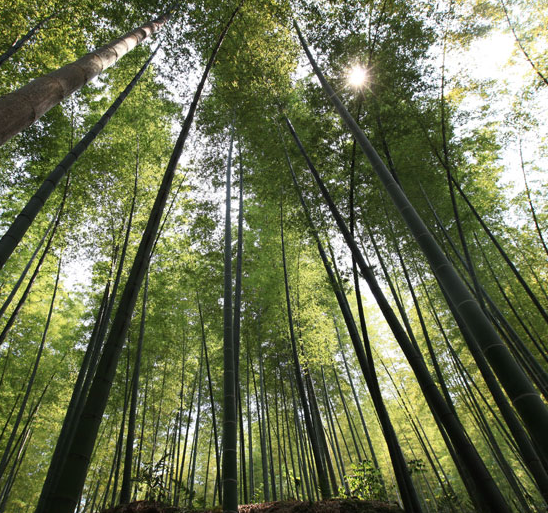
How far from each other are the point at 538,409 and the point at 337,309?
333 inches

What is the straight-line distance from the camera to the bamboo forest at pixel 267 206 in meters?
2.27

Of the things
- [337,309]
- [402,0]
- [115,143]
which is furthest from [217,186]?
[337,309]

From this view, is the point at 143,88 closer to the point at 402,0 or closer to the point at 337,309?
the point at 402,0

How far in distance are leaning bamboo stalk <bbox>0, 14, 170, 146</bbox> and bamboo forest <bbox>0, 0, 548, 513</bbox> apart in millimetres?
11

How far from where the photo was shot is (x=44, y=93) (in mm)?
1362

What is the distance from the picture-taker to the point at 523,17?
4562 millimetres

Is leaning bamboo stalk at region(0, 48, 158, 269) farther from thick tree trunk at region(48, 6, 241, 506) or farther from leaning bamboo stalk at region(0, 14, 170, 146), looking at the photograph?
thick tree trunk at region(48, 6, 241, 506)

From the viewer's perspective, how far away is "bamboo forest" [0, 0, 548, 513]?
7.45ft

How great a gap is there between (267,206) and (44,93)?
5712 millimetres

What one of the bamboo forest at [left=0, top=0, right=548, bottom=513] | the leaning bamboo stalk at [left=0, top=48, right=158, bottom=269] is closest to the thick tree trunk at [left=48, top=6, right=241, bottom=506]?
the bamboo forest at [left=0, top=0, right=548, bottom=513]

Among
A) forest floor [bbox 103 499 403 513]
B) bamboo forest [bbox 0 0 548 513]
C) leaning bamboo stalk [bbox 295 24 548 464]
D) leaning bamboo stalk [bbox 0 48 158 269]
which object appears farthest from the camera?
forest floor [bbox 103 499 403 513]

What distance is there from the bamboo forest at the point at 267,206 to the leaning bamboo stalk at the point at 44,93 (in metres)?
0.01

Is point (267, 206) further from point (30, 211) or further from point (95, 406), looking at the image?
point (95, 406)

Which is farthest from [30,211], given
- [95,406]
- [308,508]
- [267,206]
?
[267,206]
